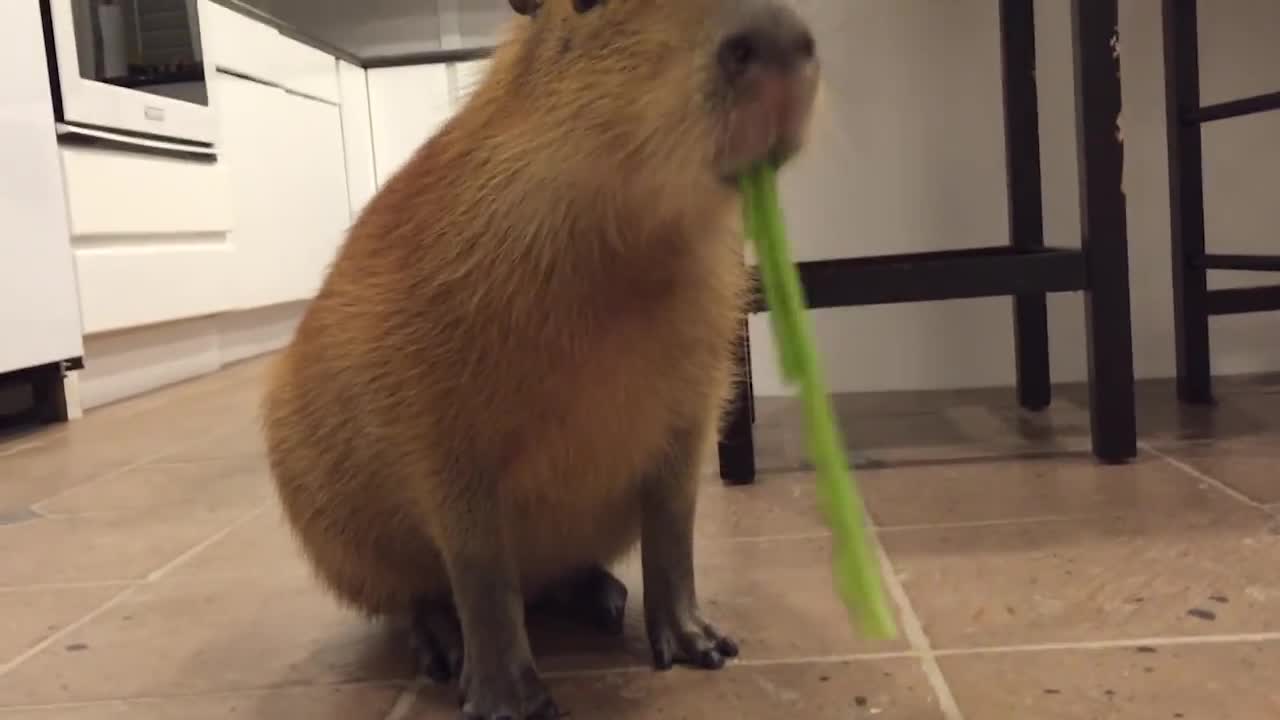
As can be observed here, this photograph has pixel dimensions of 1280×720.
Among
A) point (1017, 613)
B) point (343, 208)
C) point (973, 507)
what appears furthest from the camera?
point (343, 208)

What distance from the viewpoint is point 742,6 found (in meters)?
0.78

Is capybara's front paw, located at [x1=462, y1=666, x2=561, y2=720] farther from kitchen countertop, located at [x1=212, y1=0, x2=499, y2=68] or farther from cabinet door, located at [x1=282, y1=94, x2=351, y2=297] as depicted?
kitchen countertop, located at [x1=212, y1=0, x2=499, y2=68]

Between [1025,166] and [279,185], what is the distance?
3348 millimetres

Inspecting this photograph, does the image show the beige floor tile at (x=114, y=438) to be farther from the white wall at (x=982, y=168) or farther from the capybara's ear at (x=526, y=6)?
the capybara's ear at (x=526, y=6)

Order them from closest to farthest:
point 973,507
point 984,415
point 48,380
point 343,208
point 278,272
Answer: point 973,507, point 984,415, point 48,380, point 278,272, point 343,208

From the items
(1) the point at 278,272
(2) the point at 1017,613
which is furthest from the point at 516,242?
(1) the point at 278,272

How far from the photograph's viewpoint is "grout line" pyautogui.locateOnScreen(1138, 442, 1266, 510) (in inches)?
61.4

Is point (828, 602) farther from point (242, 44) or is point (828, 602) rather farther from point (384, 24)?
point (384, 24)

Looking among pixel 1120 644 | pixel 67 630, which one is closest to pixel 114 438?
pixel 67 630

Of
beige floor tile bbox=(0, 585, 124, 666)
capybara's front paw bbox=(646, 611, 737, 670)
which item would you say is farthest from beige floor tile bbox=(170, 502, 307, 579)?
capybara's front paw bbox=(646, 611, 737, 670)

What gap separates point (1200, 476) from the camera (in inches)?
67.1

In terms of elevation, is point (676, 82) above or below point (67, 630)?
above

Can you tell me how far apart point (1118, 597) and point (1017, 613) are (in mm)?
115

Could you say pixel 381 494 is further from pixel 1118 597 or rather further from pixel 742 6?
pixel 1118 597
